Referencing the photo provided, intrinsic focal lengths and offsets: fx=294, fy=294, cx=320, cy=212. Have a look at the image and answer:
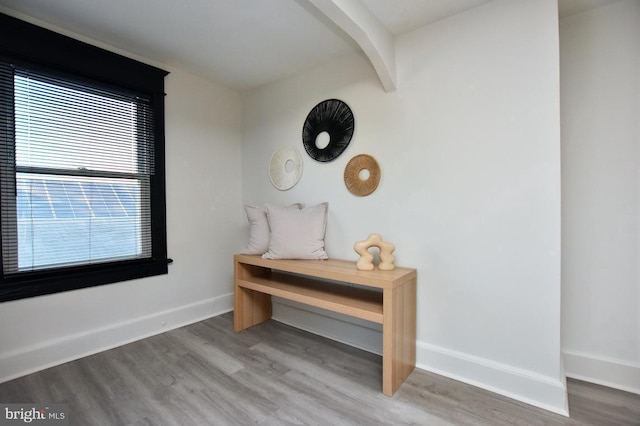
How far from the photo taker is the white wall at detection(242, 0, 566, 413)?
63.4 inches

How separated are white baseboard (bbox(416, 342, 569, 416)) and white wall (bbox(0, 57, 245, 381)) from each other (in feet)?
6.86

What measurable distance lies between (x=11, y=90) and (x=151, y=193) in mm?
1039

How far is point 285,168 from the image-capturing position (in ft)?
9.30

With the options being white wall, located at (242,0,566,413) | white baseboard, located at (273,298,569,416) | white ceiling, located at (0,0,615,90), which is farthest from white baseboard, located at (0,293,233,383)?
white ceiling, located at (0,0,615,90)

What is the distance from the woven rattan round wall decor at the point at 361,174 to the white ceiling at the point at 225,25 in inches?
34.4

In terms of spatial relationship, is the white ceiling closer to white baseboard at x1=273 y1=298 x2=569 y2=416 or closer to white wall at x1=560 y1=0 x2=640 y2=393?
white wall at x1=560 y1=0 x2=640 y2=393

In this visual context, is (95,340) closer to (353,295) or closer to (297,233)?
(297,233)

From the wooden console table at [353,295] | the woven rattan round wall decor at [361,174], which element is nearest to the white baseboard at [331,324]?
the wooden console table at [353,295]

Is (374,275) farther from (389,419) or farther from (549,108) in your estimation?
(549,108)

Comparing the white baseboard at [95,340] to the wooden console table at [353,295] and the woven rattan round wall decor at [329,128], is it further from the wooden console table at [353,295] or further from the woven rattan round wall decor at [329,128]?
the woven rattan round wall decor at [329,128]

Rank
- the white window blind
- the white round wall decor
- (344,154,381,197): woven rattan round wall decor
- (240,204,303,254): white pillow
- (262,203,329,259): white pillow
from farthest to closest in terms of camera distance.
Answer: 1. the white round wall decor
2. (240,204,303,254): white pillow
3. (262,203,329,259): white pillow
4. (344,154,381,197): woven rattan round wall decor
5. the white window blind

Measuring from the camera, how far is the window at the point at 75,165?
1.89 m

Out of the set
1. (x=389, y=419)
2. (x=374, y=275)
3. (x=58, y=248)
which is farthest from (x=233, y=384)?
(x=58, y=248)

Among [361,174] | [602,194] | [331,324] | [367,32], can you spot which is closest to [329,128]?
[361,174]
